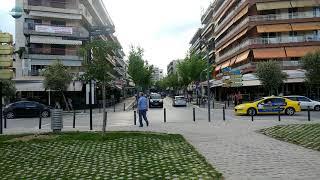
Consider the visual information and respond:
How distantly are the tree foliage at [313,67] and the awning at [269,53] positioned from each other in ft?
27.1

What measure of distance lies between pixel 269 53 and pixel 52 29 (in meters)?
26.1

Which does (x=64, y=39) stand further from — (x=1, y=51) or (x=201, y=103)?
(x=1, y=51)

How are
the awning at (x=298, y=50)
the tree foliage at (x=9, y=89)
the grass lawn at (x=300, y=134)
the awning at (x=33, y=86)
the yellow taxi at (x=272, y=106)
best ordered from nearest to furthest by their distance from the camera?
1. the grass lawn at (x=300, y=134)
2. the yellow taxi at (x=272, y=106)
3. the tree foliage at (x=9, y=89)
4. the awning at (x=33, y=86)
5. the awning at (x=298, y=50)

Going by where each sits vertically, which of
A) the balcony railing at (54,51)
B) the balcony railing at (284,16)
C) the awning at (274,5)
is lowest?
the balcony railing at (54,51)

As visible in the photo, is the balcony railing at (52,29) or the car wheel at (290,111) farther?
the balcony railing at (52,29)

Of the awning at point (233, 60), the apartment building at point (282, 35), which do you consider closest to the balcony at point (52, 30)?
the apartment building at point (282, 35)

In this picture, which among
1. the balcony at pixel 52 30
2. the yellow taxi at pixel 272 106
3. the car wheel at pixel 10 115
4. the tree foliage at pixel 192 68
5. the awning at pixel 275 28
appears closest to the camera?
the yellow taxi at pixel 272 106

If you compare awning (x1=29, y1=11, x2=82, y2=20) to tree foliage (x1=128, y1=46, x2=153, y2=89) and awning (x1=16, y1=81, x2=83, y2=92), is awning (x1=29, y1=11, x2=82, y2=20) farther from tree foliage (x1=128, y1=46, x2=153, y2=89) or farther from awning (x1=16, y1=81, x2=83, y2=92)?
tree foliage (x1=128, y1=46, x2=153, y2=89)

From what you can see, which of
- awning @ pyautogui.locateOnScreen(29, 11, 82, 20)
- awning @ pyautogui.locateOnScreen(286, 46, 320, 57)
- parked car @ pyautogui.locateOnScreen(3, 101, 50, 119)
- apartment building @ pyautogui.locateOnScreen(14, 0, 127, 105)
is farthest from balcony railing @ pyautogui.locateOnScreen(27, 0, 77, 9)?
awning @ pyautogui.locateOnScreen(286, 46, 320, 57)

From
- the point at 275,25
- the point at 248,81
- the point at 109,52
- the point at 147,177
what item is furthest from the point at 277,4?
the point at 147,177

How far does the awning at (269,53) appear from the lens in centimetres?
5189

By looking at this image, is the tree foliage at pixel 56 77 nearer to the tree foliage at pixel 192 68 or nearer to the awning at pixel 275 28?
the awning at pixel 275 28

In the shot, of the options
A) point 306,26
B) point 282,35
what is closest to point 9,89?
point 282,35

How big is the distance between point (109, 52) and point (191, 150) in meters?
6.78
